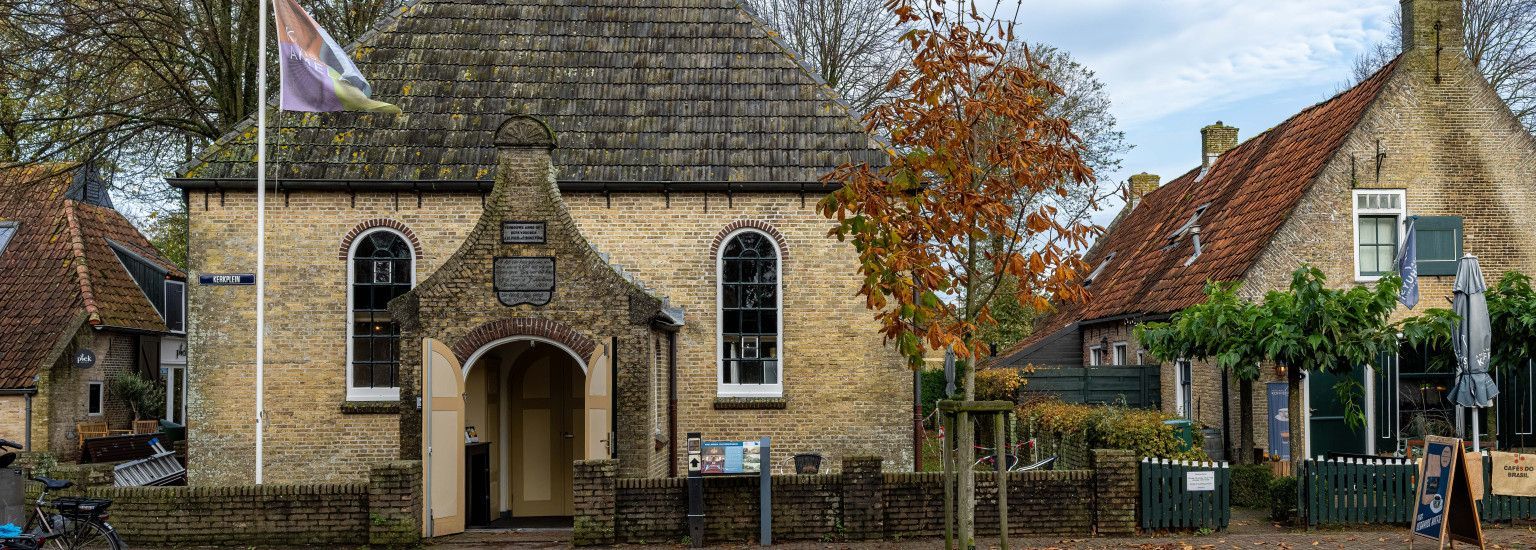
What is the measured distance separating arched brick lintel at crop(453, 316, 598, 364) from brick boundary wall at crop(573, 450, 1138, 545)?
1.43 metres

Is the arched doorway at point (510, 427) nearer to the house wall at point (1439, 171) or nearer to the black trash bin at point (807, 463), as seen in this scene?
the black trash bin at point (807, 463)

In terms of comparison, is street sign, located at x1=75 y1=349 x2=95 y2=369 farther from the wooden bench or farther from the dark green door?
the dark green door

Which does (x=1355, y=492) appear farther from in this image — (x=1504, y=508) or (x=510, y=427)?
(x=510, y=427)

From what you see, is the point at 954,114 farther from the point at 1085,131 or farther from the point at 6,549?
the point at 1085,131

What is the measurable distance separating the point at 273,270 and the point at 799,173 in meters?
7.61

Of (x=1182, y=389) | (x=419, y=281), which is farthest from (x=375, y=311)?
(x=1182, y=389)

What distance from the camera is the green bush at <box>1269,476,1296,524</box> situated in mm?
13391

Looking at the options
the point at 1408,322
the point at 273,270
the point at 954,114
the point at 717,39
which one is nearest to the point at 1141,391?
the point at 1408,322

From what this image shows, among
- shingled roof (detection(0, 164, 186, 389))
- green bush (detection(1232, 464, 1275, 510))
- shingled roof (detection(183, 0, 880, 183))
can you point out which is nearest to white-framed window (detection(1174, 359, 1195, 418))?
green bush (detection(1232, 464, 1275, 510))

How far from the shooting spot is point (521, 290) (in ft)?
42.7

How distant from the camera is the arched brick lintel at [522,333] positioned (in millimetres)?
13000

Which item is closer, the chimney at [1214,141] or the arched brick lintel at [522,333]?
the arched brick lintel at [522,333]

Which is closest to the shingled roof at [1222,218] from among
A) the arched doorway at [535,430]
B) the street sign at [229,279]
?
the arched doorway at [535,430]

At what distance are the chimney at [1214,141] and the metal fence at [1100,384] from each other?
947 centimetres
